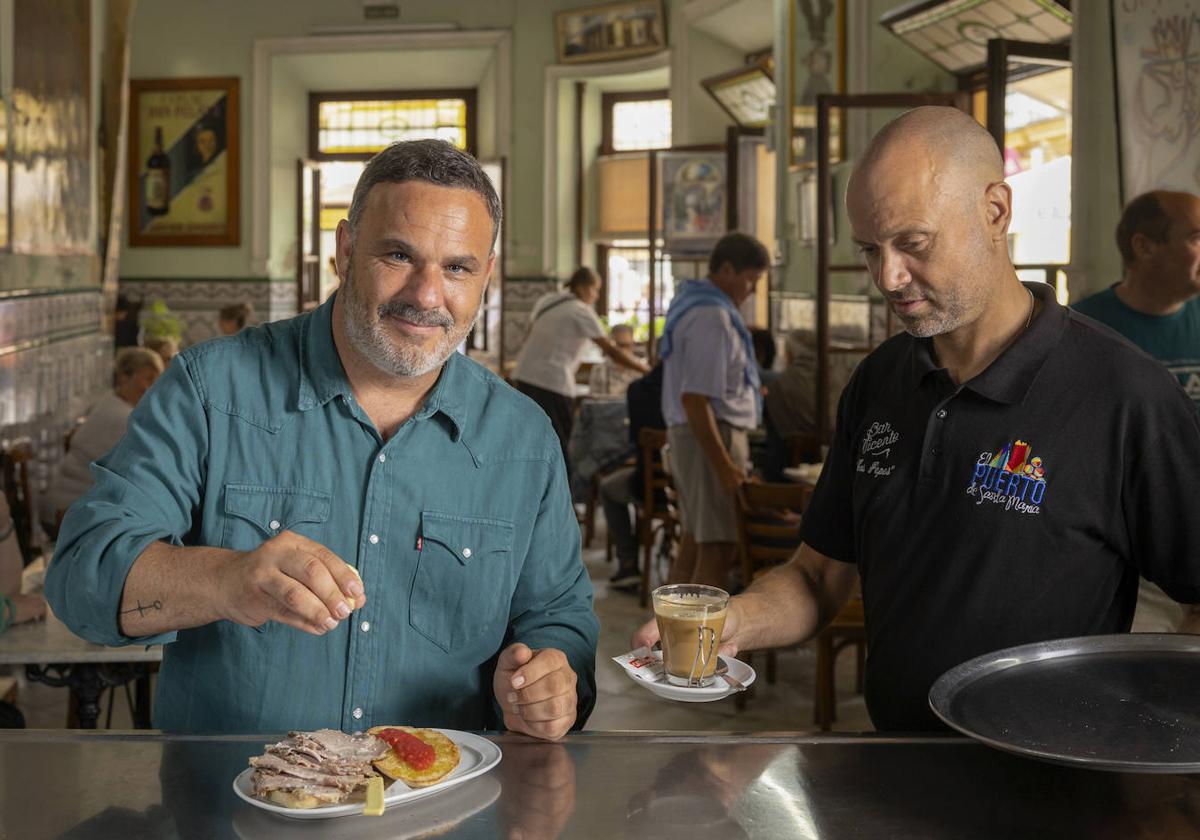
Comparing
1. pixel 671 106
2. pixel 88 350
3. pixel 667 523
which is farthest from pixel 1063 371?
pixel 671 106

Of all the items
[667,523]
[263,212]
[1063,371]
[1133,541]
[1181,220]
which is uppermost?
[263,212]

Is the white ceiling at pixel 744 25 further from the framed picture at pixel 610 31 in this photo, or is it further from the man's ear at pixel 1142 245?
the man's ear at pixel 1142 245

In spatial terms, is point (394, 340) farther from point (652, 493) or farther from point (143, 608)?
point (652, 493)

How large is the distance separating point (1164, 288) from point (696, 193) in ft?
22.0

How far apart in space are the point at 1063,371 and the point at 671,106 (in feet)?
34.5

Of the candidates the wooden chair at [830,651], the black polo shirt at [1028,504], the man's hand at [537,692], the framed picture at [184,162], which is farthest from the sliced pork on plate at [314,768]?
the framed picture at [184,162]

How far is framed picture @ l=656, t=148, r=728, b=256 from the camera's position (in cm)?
1044

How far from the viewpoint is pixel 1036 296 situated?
201cm

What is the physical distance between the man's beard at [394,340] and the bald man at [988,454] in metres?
0.49

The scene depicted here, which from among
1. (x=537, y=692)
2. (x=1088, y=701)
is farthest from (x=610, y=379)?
(x=1088, y=701)

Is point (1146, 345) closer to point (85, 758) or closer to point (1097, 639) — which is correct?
point (1097, 639)

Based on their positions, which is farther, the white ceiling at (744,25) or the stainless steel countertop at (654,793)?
the white ceiling at (744,25)

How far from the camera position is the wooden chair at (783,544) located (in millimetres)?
4605

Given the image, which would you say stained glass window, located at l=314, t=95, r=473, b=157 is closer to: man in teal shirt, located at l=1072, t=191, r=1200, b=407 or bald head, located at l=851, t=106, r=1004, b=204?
man in teal shirt, located at l=1072, t=191, r=1200, b=407
